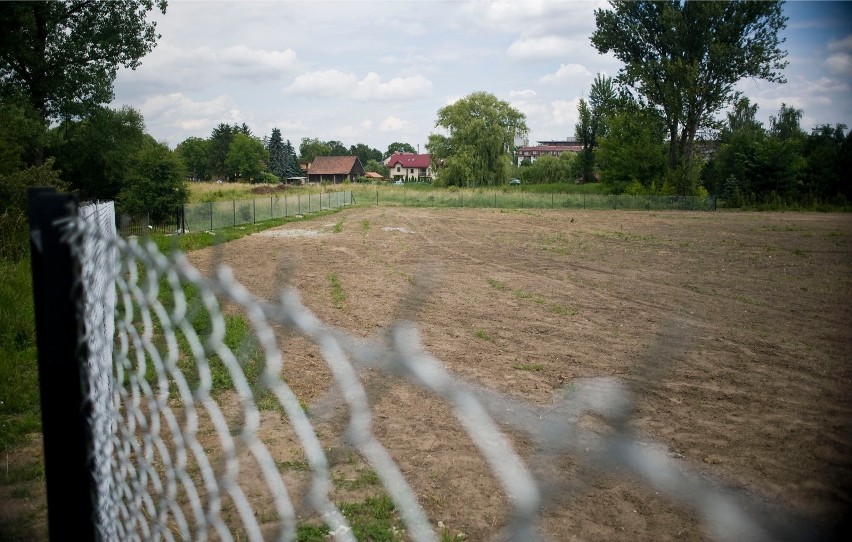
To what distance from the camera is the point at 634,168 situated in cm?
4472

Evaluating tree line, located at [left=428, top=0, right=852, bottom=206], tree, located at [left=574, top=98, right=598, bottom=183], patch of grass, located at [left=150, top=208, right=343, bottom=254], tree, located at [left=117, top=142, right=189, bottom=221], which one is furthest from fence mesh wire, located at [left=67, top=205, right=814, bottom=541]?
tree, located at [left=574, top=98, right=598, bottom=183]

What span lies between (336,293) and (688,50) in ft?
119

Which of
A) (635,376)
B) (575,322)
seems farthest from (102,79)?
(635,376)

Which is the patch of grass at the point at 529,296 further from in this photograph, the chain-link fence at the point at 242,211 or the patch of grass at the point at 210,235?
the chain-link fence at the point at 242,211

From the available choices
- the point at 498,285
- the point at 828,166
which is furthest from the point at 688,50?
the point at 498,285

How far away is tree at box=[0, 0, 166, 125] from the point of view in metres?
21.7

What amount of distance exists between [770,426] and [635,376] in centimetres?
133

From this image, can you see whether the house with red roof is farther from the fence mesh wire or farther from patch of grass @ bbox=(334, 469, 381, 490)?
patch of grass @ bbox=(334, 469, 381, 490)

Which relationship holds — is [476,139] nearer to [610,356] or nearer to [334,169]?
[334,169]

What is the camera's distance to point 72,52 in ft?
75.7

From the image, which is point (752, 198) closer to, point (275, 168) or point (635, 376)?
point (635, 376)

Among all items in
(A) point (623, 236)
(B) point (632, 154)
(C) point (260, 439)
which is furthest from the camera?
(B) point (632, 154)

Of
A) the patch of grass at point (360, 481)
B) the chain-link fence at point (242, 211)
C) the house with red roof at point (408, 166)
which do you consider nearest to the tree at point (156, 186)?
the chain-link fence at point (242, 211)

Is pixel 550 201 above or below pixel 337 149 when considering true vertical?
below
